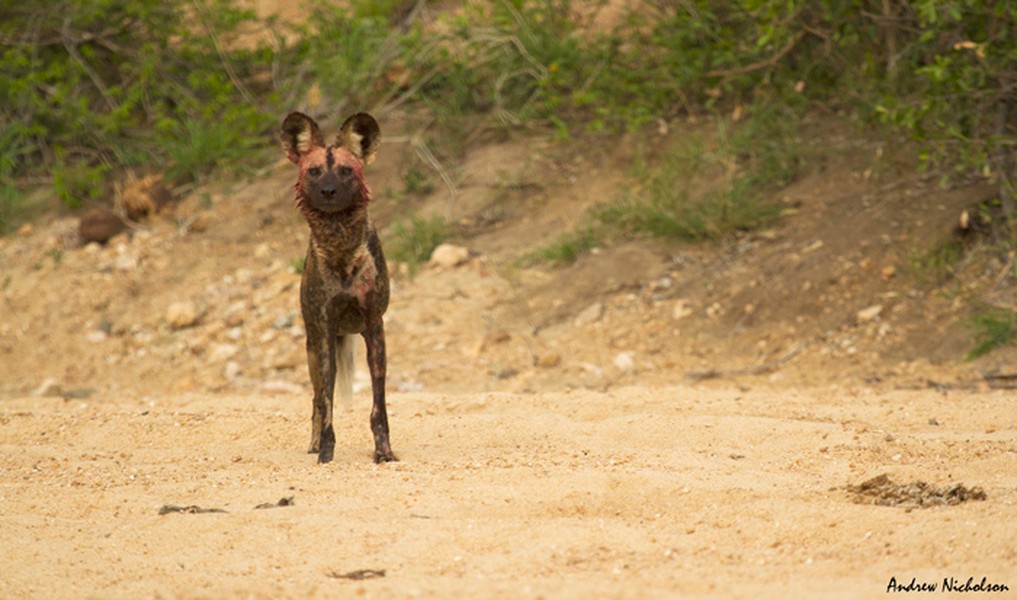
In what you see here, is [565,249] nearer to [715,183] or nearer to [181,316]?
[715,183]

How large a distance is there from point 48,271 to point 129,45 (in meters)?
2.71

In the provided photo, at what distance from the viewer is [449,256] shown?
1011 centimetres

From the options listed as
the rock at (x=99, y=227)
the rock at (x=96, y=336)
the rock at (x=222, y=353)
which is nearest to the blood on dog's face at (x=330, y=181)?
the rock at (x=222, y=353)

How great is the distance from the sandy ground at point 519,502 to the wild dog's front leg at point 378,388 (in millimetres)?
94

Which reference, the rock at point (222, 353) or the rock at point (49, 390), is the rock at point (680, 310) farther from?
the rock at point (49, 390)

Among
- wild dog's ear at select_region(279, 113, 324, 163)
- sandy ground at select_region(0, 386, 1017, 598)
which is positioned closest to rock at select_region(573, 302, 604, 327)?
sandy ground at select_region(0, 386, 1017, 598)

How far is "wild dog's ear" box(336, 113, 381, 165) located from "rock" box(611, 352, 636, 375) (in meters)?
3.50

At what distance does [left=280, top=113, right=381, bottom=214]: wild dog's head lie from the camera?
5.07 m

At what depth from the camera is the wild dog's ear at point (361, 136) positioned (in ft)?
17.1

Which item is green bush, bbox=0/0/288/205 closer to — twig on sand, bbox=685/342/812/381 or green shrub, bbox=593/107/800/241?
green shrub, bbox=593/107/800/241

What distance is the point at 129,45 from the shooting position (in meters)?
12.7

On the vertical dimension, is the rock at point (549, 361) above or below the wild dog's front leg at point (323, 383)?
below

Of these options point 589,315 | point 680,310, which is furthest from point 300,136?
point 680,310

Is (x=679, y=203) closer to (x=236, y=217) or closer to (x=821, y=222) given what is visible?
(x=821, y=222)
